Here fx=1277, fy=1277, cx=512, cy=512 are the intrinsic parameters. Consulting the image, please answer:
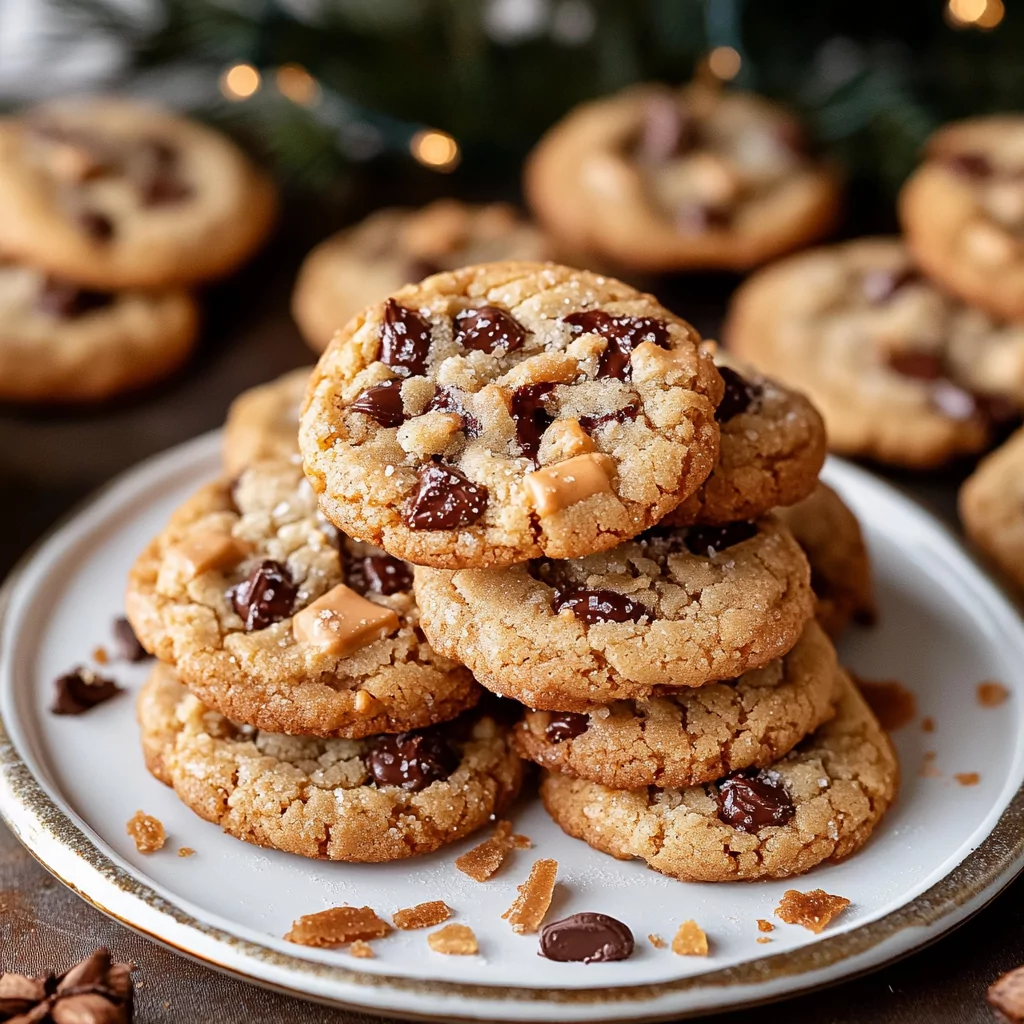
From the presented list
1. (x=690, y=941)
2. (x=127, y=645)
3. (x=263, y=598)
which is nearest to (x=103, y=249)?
(x=127, y=645)

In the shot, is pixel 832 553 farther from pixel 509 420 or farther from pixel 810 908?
pixel 509 420

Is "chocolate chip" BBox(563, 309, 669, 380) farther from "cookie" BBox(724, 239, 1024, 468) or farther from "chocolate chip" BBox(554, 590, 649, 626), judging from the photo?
"cookie" BBox(724, 239, 1024, 468)

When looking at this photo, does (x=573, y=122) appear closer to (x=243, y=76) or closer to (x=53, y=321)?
(x=243, y=76)

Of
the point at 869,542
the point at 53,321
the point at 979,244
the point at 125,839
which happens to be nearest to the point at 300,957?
the point at 125,839

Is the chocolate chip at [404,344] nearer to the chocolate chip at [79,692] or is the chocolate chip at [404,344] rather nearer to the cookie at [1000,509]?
the chocolate chip at [79,692]

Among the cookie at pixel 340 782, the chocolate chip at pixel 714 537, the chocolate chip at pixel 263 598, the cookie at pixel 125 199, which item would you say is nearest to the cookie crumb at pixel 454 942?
the cookie at pixel 340 782
